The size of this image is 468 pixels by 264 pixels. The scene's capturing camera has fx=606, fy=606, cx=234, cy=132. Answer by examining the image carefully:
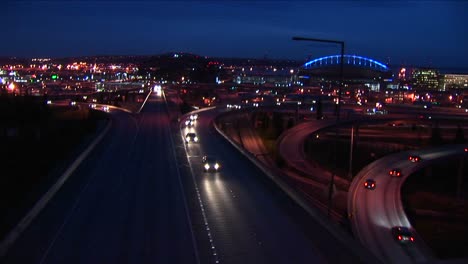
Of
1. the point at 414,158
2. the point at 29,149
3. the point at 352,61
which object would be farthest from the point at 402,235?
the point at 352,61

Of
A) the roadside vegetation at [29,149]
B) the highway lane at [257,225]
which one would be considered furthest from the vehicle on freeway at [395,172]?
the roadside vegetation at [29,149]

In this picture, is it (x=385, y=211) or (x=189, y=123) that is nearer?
(x=385, y=211)

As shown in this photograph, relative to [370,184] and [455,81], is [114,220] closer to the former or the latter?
[370,184]

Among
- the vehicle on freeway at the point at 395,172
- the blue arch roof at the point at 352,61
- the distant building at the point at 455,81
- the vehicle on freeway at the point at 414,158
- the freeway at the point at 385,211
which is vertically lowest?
the freeway at the point at 385,211

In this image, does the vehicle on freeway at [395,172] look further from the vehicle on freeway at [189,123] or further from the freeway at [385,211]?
the vehicle on freeway at [189,123]

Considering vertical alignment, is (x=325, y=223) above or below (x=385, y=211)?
above
